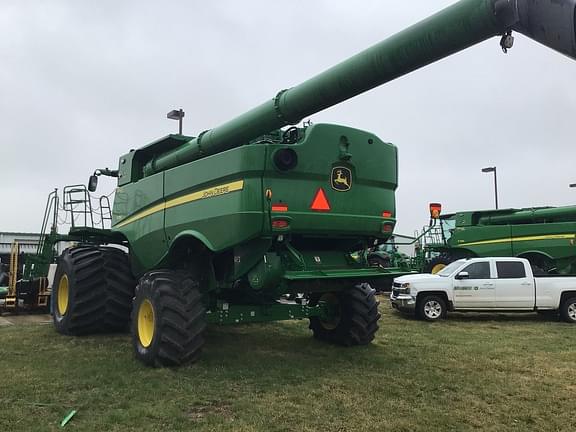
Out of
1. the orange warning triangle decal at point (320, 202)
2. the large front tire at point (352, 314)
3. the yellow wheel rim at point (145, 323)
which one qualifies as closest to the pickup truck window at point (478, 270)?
the large front tire at point (352, 314)

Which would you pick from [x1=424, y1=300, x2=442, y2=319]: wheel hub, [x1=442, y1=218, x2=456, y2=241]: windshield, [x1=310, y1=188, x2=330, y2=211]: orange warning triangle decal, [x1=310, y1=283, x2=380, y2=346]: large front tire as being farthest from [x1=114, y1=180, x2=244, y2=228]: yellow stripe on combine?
[x1=442, y1=218, x2=456, y2=241]: windshield

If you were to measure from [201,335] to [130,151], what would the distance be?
4.07 metres

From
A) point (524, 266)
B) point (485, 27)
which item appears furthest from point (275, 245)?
point (524, 266)

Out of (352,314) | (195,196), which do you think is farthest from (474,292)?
(195,196)

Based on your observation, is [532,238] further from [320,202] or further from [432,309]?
[320,202]

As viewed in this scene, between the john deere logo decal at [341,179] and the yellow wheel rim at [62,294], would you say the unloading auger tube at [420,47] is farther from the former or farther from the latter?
the yellow wheel rim at [62,294]

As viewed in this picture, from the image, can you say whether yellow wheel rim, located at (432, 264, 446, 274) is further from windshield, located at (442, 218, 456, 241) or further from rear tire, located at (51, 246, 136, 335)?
rear tire, located at (51, 246, 136, 335)

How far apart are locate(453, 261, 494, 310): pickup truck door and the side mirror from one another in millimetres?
8214

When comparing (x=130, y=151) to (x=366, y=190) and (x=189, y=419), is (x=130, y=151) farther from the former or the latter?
(x=189, y=419)

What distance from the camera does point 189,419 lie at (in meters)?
4.93

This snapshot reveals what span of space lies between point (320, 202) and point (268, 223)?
82cm

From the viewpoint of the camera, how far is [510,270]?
12.8 meters

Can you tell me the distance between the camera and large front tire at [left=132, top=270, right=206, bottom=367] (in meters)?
6.38

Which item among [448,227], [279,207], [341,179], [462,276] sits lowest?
[462,276]
